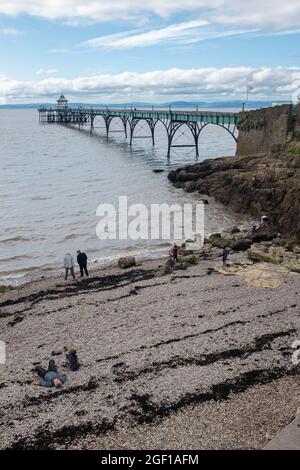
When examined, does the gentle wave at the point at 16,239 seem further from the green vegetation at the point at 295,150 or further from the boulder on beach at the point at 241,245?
the green vegetation at the point at 295,150

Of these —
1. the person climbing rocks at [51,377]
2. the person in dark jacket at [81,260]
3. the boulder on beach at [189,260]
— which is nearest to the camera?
the person climbing rocks at [51,377]

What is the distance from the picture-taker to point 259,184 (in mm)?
30812

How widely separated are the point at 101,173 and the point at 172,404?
128 ft

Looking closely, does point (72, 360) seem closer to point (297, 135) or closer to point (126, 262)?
point (126, 262)

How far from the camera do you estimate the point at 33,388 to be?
1127 cm

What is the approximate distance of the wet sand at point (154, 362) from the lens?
9.60 m

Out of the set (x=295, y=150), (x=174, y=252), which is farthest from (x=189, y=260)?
(x=295, y=150)

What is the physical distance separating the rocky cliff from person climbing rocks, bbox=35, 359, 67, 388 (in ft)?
54.1

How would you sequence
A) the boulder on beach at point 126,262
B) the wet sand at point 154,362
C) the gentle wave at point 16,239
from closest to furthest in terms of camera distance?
the wet sand at point 154,362
the boulder on beach at point 126,262
the gentle wave at point 16,239

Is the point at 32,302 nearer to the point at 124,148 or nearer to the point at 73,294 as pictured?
the point at 73,294

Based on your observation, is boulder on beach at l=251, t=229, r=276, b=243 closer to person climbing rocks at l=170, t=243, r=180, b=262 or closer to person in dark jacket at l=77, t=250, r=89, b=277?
person climbing rocks at l=170, t=243, r=180, b=262

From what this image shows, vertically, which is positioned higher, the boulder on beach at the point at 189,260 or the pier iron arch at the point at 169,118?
the pier iron arch at the point at 169,118

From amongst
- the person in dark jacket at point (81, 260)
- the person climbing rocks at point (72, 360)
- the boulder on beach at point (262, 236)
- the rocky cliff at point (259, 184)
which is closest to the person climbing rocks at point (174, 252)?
the person in dark jacket at point (81, 260)

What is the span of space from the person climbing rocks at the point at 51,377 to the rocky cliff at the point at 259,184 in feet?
54.1
